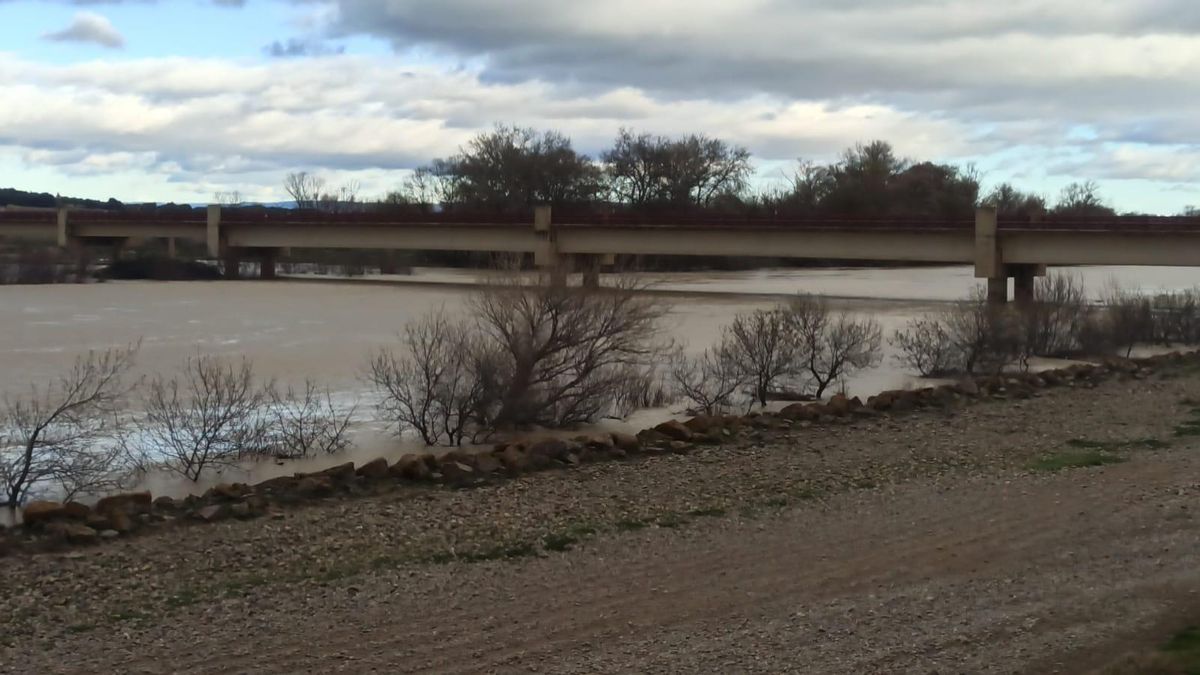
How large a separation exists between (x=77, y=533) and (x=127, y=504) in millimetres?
1473

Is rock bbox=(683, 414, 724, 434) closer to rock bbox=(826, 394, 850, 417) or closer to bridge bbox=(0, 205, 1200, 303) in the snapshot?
rock bbox=(826, 394, 850, 417)

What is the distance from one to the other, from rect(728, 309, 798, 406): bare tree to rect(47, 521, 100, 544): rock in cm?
1561

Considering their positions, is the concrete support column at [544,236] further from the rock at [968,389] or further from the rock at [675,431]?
the rock at [675,431]

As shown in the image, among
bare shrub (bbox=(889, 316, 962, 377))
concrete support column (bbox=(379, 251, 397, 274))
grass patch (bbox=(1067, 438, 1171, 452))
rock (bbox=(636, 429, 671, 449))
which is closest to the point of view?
grass patch (bbox=(1067, 438, 1171, 452))

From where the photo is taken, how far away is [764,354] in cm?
2648

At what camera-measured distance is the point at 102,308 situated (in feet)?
176

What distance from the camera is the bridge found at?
54.8m

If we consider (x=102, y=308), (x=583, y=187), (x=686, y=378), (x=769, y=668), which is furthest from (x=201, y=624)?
(x=583, y=187)

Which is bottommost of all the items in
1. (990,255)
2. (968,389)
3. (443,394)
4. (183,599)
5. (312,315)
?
(183,599)

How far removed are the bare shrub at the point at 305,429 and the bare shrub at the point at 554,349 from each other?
267 centimetres

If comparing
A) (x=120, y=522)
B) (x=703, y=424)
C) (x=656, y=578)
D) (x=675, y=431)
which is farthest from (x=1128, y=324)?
(x=120, y=522)

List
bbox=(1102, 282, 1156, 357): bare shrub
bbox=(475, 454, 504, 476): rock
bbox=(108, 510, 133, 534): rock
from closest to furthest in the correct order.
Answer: bbox=(108, 510, 133, 534): rock → bbox=(475, 454, 504, 476): rock → bbox=(1102, 282, 1156, 357): bare shrub

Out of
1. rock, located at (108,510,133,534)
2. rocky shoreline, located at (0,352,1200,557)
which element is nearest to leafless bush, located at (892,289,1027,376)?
rocky shoreline, located at (0,352,1200,557)

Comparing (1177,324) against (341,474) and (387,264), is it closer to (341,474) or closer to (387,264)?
(341,474)
